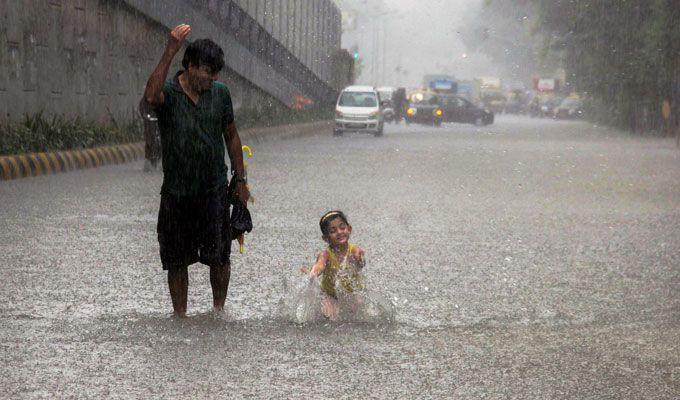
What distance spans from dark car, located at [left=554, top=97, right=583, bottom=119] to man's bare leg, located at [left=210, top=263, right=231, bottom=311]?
68724 millimetres

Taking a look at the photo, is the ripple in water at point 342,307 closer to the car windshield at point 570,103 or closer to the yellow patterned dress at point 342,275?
the yellow patterned dress at point 342,275

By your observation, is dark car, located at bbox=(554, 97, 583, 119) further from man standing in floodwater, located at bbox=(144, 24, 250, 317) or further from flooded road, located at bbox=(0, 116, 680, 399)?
man standing in floodwater, located at bbox=(144, 24, 250, 317)

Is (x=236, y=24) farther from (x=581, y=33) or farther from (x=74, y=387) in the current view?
(x=74, y=387)

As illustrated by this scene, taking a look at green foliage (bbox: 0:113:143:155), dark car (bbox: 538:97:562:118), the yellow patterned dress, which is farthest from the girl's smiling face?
dark car (bbox: 538:97:562:118)

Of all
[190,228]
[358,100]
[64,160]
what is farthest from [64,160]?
[358,100]

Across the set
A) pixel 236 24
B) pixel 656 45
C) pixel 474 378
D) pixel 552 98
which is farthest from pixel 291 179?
pixel 552 98

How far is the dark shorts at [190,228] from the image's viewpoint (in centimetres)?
726

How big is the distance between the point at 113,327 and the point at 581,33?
41860 mm

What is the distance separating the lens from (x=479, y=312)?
7.89 m

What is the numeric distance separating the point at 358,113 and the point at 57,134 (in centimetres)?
1978

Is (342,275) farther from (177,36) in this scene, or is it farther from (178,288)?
(177,36)

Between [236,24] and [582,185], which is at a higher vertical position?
[236,24]

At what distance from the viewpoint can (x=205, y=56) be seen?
703 centimetres

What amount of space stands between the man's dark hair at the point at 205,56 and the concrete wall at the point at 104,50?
51.7 ft
